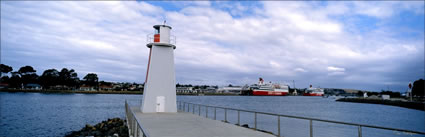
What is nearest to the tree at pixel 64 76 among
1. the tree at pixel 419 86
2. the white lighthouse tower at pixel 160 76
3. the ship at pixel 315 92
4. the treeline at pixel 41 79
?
→ the treeline at pixel 41 79

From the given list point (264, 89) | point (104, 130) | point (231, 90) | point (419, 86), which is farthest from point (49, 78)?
point (419, 86)

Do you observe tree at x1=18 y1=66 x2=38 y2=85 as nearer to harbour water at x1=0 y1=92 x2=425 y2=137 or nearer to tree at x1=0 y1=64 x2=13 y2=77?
tree at x1=0 y1=64 x2=13 y2=77

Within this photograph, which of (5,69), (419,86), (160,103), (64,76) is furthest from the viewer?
(64,76)

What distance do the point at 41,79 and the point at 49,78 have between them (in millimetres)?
4236

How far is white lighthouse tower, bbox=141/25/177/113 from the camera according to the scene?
54.1 feet

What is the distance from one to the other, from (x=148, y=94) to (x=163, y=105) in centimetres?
121

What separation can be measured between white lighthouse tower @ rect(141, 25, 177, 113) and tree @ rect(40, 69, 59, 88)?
114 metres

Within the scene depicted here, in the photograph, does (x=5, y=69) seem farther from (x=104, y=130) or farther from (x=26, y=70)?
(x=104, y=130)

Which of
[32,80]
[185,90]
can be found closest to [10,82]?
[32,80]

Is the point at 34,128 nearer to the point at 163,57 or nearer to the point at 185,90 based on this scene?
the point at 163,57

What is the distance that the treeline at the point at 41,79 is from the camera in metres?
106

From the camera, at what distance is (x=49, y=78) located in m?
110

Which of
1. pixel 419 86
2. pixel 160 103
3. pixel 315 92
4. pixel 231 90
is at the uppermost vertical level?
pixel 160 103

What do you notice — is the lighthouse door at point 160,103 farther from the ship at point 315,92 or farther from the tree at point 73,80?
the ship at point 315,92
